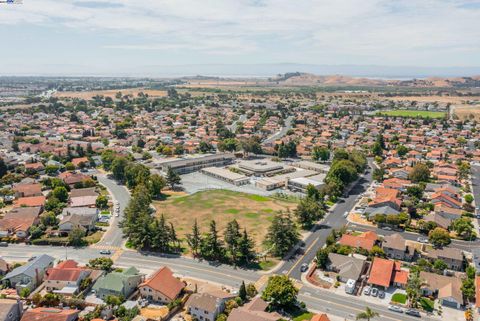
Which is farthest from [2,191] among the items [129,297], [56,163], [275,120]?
[275,120]

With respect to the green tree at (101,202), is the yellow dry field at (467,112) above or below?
above

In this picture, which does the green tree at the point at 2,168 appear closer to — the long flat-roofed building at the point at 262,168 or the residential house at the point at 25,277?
the residential house at the point at 25,277

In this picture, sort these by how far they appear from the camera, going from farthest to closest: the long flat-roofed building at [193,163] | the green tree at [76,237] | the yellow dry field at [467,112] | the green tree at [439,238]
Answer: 1. the yellow dry field at [467,112]
2. the long flat-roofed building at [193,163]
3. the green tree at [76,237]
4. the green tree at [439,238]

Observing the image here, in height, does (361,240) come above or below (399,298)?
above

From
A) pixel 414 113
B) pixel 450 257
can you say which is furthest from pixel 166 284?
pixel 414 113

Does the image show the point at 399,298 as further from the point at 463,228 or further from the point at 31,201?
the point at 31,201


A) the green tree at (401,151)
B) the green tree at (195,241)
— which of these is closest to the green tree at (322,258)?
the green tree at (195,241)

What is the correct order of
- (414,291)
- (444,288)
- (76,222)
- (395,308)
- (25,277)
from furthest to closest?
(76,222)
(25,277)
(444,288)
(414,291)
(395,308)
